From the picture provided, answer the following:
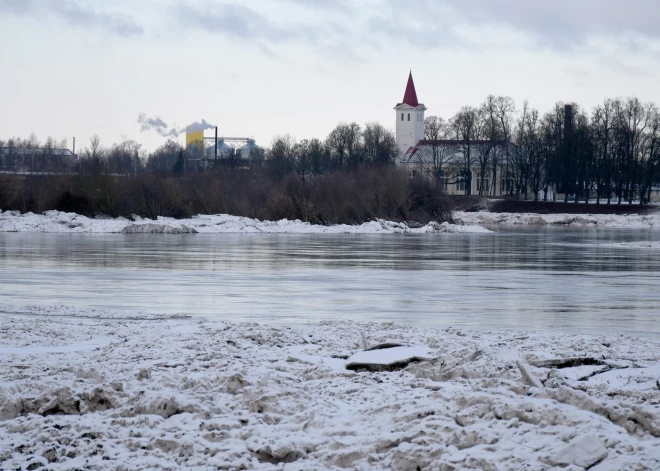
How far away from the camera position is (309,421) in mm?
A: 6770

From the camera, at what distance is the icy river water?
46.3 ft

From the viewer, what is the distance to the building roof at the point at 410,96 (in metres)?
149

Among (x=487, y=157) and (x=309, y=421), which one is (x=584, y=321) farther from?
(x=487, y=157)

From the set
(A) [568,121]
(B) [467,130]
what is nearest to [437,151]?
(B) [467,130]

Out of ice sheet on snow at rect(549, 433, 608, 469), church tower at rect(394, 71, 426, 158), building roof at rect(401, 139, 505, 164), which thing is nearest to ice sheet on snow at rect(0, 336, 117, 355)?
ice sheet on snow at rect(549, 433, 608, 469)

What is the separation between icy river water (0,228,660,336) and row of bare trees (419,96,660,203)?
212 feet

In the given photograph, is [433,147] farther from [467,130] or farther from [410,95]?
[410,95]

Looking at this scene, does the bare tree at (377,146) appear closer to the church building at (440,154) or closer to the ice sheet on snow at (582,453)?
the church building at (440,154)

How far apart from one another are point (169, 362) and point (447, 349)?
2.91m

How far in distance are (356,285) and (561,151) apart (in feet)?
271

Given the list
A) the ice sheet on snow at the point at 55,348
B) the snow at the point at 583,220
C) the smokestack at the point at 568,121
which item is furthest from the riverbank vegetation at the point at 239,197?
the ice sheet on snow at the point at 55,348

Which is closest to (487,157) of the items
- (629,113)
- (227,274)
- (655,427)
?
(629,113)

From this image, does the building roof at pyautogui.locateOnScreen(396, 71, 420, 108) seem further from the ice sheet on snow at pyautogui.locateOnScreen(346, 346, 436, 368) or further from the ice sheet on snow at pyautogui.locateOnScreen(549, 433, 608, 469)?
the ice sheet on snow at pyautogui.locateOnScreen(549, 433, 608, 469)

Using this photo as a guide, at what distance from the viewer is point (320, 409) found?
7094 mm
